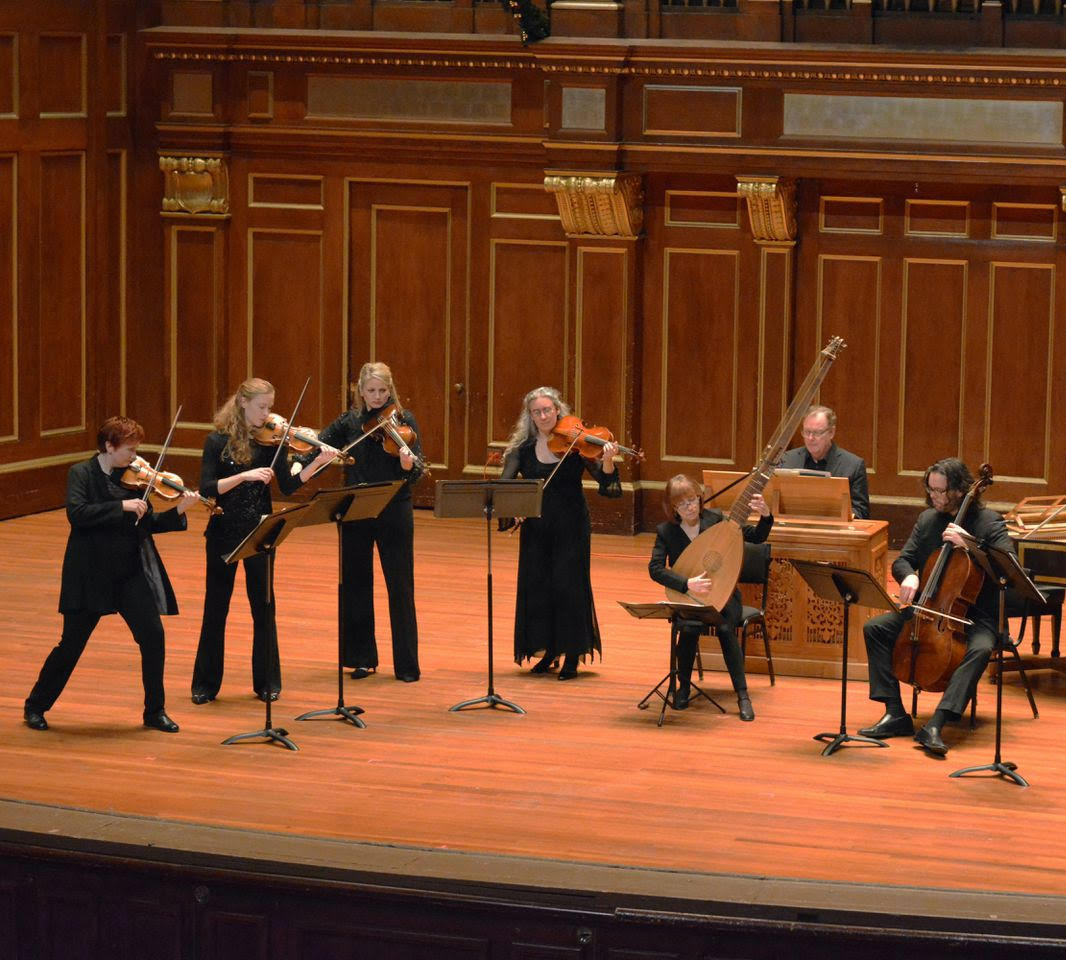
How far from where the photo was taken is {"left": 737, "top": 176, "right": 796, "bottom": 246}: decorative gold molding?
11188mm

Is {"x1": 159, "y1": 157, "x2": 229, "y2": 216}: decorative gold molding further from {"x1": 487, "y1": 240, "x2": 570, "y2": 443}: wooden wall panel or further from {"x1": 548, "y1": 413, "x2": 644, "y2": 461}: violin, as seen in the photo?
{"x1": 548, "y1": 413, "x2": 644, "y2": 461}: violin

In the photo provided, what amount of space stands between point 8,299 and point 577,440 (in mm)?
5012

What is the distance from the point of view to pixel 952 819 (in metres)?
6.67

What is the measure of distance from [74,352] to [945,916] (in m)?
9.91

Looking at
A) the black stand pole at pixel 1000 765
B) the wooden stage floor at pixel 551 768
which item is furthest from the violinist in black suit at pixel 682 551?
the black stand pole at pixel 1000 765

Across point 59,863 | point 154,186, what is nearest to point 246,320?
point 154,186

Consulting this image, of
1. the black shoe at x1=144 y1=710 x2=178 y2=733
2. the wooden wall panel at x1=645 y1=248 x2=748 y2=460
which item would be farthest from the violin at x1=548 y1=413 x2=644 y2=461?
the wooden wall panel at x1=645 y1=248 x2=748 y2=460

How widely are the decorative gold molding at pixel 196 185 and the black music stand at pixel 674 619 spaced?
18.5ft

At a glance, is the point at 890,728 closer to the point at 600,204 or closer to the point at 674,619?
the point at 674,619

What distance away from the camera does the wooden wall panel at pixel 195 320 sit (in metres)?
12.6

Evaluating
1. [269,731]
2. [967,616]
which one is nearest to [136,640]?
[269,731]

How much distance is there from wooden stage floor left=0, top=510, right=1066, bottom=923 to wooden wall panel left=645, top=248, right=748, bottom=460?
2.50 metres

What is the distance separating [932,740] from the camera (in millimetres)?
7426

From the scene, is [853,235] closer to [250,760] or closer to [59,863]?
[250,760]
